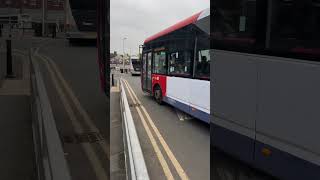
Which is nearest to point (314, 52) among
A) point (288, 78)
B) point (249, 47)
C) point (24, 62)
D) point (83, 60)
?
point (288, 78)

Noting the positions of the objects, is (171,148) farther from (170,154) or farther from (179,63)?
(179,63)

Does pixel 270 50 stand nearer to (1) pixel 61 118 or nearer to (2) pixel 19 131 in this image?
(1) pixel 61 118

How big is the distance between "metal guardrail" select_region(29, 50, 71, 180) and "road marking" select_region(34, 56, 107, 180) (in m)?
0.04

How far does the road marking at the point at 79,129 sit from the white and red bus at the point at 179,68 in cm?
76

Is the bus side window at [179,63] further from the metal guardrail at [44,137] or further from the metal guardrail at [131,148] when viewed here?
the metal guardrail at [44,137]

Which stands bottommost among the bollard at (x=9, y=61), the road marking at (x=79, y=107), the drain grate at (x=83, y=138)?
the drain grate at (x=83, y=138)

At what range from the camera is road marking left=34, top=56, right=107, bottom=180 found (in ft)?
3.87

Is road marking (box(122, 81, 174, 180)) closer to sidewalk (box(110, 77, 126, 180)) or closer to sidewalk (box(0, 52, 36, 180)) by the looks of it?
sidewalk (box(110, 77, 126, 180))

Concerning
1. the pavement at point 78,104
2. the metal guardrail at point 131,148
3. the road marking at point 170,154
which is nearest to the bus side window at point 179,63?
the metal guardrail at point 131,148

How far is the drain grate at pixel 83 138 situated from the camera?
119cm

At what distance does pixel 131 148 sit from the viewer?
1.83 metres

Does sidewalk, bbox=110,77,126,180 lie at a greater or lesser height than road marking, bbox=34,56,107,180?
lesser

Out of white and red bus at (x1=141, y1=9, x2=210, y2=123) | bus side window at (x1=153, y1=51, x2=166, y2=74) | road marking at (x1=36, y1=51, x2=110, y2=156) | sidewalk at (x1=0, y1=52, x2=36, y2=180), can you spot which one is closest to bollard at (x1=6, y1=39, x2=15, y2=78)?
sidewalk at (x1=0, y1=52, x2=36, y2=180)

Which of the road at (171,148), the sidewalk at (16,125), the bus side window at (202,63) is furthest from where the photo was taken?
the bus side window at (202,63)
